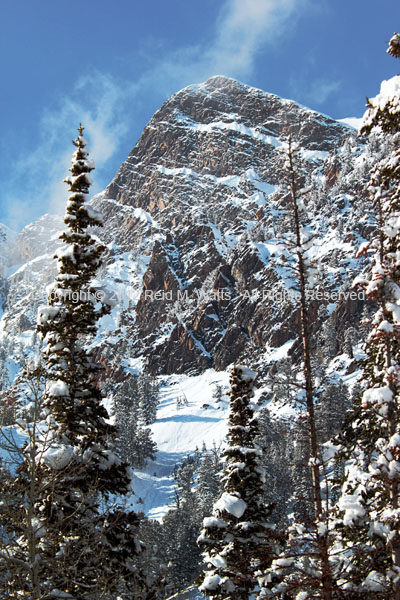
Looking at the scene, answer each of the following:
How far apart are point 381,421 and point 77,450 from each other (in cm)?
746

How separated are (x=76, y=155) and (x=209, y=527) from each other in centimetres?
1323

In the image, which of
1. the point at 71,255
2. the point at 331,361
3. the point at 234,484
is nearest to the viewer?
the point at 71,255

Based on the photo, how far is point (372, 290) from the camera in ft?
34.5

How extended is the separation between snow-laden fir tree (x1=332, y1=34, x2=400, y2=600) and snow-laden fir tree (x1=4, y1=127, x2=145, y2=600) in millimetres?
5214

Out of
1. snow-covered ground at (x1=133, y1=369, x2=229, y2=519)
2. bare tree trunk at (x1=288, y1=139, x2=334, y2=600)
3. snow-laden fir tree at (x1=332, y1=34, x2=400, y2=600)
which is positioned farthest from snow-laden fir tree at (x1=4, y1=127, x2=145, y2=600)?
snow-covered ground at (x1=133, y1=369, x2=229, y2=519)

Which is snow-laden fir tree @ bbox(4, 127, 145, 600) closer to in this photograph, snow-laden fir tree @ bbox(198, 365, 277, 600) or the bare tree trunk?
snow-laden fir tree @ bbox(198, 365, 277, 600)

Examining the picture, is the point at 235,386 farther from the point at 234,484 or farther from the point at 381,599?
the point at 381,599

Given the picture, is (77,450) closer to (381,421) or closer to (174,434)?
(381,421)

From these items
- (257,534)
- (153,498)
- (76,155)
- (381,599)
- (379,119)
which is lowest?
(153,498)

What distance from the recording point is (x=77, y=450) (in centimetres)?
1216

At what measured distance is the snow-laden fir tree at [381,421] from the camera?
9.46 metres

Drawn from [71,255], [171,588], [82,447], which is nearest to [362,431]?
[82,447]

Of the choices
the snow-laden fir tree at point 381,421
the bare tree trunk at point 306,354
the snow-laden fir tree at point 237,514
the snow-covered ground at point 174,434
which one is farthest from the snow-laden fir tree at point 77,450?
the snow-covered ground at point 174,434

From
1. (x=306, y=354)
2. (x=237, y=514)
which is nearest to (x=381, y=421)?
(x=306, y=354)
